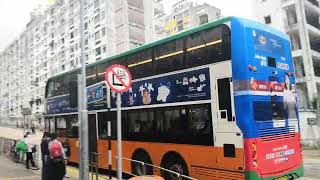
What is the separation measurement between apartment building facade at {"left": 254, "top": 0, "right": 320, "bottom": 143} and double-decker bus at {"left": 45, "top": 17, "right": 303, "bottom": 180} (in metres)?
23.6

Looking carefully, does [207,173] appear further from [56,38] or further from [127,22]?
[56,38]

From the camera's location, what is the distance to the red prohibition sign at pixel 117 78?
24.9 ft

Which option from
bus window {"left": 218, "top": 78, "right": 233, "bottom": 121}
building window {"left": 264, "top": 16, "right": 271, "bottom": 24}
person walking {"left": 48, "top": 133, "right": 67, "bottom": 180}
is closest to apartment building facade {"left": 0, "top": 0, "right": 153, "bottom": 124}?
building window {"left": 264, "top": 16, "right": 271, "bottom": 24}

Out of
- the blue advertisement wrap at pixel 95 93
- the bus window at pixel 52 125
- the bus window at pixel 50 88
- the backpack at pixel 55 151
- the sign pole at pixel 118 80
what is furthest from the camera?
the bus window at pixel 50 88

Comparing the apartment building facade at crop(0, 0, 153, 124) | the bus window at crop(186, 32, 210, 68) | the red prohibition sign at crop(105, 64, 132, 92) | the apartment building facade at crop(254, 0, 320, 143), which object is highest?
the apartment building facade at crop(0, 0, 153, 124)

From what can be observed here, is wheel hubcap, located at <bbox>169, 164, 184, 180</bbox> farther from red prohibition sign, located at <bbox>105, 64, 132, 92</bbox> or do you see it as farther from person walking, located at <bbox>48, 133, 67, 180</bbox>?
red prohibition sign, located at <bbox>105, 64, 132, 92</bbox>

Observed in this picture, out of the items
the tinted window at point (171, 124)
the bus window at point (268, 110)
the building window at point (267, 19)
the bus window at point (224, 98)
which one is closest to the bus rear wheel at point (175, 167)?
the tinted window at point (171, 124)

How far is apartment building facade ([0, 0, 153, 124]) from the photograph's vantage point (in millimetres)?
64062

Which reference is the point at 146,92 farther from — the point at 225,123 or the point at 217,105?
the point at 225,123

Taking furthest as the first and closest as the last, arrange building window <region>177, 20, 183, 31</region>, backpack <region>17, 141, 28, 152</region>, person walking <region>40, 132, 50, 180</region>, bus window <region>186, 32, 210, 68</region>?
building window <region>177, 20, 183, 31</region> < backpack <region>17, 141, 28, 152</region> < person walking <region>40, 132, 50, 180</region> < bus window <region>186, 32, 210, 68</region>

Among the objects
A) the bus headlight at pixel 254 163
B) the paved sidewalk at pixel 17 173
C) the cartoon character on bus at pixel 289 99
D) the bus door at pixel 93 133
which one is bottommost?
the paved sidewalk at pixel 17 173

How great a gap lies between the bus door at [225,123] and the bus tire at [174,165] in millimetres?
1389

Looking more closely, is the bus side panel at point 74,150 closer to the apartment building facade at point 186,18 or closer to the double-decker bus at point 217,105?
the double-decker bus at point 217,105

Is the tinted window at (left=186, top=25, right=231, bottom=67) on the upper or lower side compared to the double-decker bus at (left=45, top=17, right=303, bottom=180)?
upper
